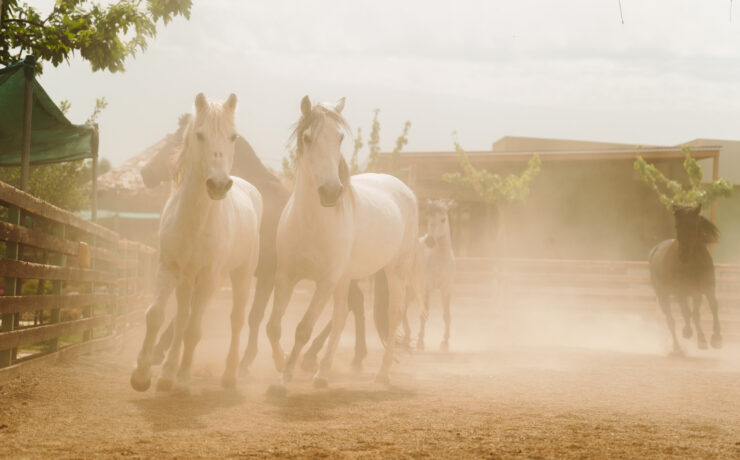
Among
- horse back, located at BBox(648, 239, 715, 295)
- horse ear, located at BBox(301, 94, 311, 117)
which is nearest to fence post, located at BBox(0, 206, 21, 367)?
horse ear, located at BBox(301, 94, 311, 117)

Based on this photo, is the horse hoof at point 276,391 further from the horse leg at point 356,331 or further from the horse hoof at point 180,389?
the horse leg at point 356,331

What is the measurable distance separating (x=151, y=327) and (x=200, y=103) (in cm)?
158

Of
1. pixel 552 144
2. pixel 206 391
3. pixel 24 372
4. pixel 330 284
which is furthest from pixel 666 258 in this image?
pixel 552 144

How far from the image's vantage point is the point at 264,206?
752 centimetres

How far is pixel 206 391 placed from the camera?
5.28 meters

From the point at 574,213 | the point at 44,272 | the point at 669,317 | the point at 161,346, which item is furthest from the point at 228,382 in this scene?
the point at 574,213

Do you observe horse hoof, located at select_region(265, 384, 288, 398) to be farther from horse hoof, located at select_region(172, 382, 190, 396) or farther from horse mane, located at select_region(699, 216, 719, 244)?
horse mane, located at select_region(699, 216, 719, 244)

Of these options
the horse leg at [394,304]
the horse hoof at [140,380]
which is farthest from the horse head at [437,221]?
the horse hoof at [140,380]

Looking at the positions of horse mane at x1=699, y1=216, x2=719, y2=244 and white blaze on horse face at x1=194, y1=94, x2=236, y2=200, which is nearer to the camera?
white blaze on horse face at x1=194, y1=94, x2=236, y2=200

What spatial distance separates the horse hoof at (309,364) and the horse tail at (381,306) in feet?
4.63

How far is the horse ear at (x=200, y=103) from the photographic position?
4914 mm

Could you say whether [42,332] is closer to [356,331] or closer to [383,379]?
[383,379]

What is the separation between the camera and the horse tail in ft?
27.1

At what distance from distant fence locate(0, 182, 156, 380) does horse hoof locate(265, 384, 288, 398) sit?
1.84 metres
